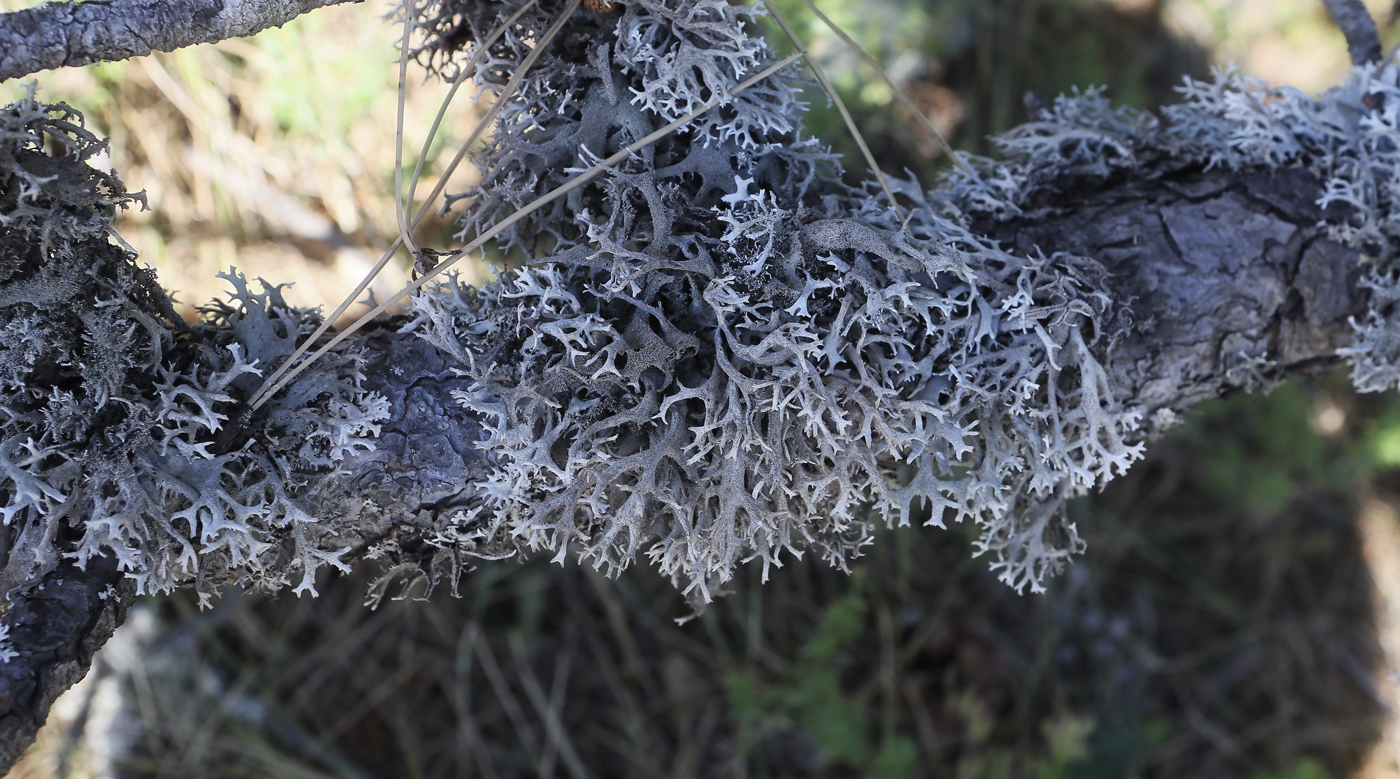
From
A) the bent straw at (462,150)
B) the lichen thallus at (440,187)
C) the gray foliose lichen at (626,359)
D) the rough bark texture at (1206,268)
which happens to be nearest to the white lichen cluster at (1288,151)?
the rough bark texture at (1206,268)

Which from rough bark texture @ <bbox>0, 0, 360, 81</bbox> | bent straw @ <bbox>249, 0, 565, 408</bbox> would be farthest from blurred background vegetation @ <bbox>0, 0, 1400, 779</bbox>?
rough bark texture @ <bbox>0, 0, 360, 81</bbox>

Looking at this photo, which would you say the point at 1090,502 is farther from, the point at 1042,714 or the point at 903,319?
the point at 903,319

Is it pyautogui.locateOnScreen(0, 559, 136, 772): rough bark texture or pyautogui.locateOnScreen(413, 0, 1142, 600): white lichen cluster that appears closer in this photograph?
pyautogui.locateOnScreen(0, 559, 136, 772): rough bark texture

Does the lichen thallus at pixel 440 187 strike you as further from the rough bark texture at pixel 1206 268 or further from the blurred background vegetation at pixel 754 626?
the blurred background vegetation at pixel 754 626

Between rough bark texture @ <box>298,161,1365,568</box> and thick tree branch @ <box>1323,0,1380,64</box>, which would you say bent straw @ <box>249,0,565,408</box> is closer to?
rough bark texture @ <box>298,161,1365,568</box>

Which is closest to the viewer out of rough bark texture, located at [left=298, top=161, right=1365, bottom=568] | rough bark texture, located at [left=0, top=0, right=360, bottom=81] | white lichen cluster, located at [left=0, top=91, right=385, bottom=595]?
rough bark texture, located at [left=0, top=0, right=360, bottom=81]

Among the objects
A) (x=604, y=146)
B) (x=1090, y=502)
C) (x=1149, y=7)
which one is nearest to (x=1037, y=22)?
(x=1149, y=7)
